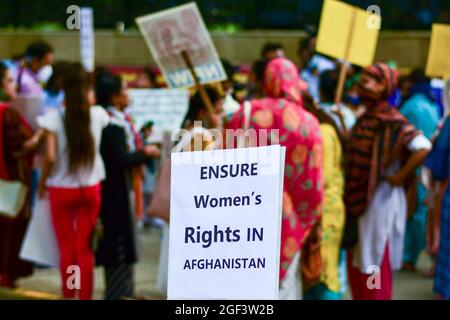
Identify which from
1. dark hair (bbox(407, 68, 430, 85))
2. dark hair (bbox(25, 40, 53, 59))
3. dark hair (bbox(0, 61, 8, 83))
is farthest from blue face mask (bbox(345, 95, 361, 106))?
dark hair (bbox(25, 40, 53, 59))

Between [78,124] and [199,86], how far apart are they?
825 mm

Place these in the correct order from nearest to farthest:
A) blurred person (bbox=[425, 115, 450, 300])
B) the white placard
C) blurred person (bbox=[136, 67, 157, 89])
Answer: the white placard → blurred person (bbox=[425, 115, 450, 300]) → blurred person (bbox=[136, 67, 157, 89])

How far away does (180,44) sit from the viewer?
8.00 meters

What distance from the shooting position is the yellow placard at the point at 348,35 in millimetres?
8133

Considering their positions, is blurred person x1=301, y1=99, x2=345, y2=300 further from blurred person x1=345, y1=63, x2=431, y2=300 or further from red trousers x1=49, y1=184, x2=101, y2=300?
red trousers x1=49, y1=184, x2=101, y2=300

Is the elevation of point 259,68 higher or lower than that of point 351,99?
higher

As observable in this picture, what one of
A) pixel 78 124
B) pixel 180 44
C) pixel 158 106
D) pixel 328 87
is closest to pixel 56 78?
pixel 78 124

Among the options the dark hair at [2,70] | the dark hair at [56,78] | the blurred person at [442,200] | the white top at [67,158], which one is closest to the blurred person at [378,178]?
the blurred person at [442,200]

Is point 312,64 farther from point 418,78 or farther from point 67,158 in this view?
point 67,158

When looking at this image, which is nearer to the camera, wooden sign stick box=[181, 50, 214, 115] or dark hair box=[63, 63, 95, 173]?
wooden sign stick box=[181, 50, 214, 115]

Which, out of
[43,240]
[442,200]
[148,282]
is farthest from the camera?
[148,282]

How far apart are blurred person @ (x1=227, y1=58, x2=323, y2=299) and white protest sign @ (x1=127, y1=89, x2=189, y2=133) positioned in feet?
15.6

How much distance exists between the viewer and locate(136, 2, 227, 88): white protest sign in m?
7.89

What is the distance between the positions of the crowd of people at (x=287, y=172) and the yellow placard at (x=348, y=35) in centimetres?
33
